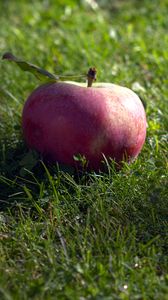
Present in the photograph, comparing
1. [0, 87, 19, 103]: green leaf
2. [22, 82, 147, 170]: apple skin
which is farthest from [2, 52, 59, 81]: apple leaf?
[0, 87, 19, 103]: green leaf

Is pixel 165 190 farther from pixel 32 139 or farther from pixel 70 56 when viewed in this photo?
pixel 70 56

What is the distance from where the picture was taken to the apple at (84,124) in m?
2.80

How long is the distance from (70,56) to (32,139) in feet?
5.40

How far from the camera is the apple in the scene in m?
2.80

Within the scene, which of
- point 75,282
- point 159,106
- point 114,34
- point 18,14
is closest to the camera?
point 75,282

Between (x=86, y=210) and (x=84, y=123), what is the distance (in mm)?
377

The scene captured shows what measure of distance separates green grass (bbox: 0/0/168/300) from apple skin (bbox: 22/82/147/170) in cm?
7

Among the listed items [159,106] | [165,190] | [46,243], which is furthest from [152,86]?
[46,243]

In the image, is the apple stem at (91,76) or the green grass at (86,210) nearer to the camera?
the green grass at (86,210)

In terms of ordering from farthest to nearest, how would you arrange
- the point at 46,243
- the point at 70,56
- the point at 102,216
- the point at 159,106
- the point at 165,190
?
the point at 70,56
the point at 159,106
the point at 165,190
the point at 102,216
the point at 46,243

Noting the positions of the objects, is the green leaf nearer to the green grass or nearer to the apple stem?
the green grass

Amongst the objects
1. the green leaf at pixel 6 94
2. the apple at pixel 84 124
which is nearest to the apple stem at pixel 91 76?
the apple at pixel 84 124

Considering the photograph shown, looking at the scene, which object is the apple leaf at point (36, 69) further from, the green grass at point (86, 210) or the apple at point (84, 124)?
the green grass at point (86, 210)

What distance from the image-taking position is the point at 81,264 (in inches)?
87.2
